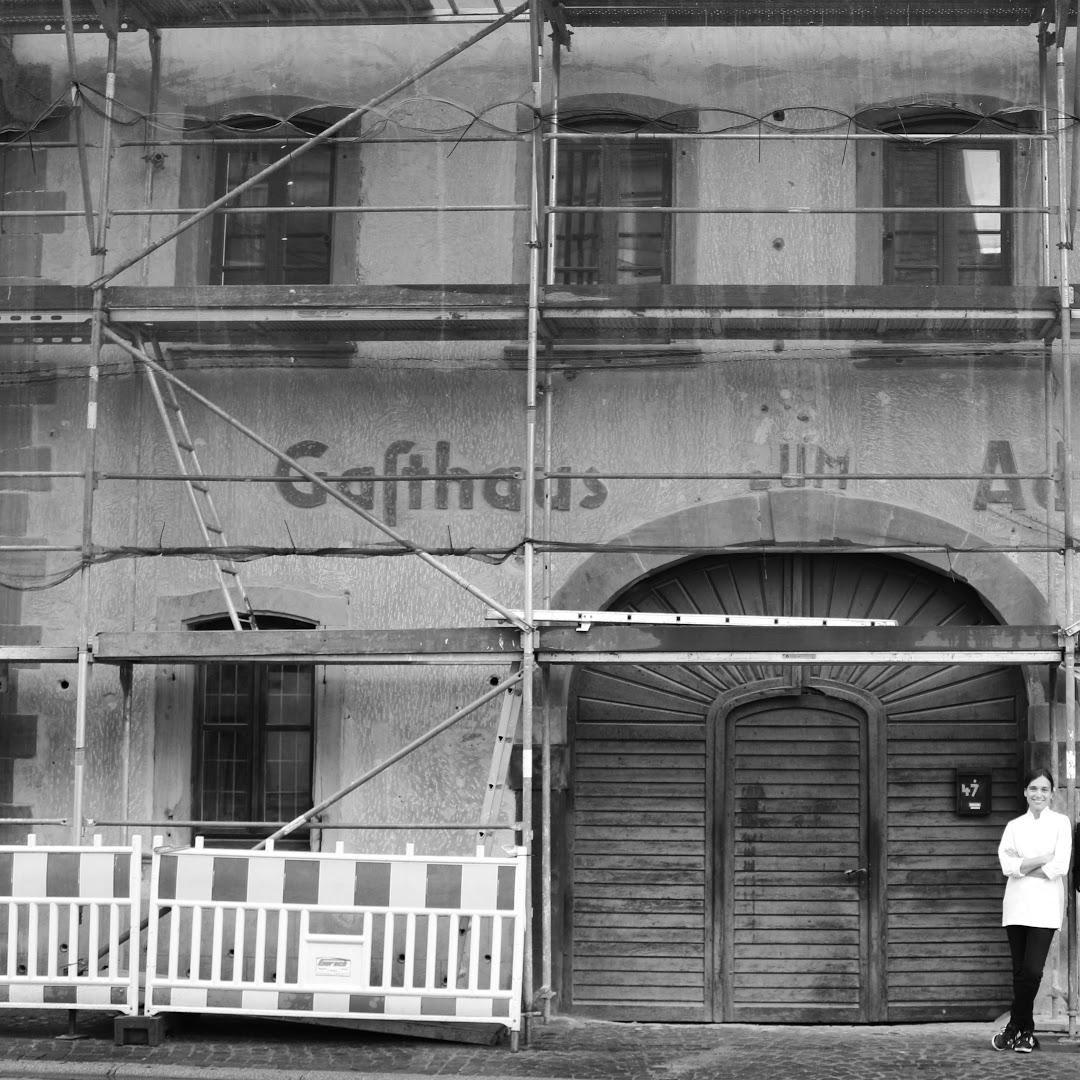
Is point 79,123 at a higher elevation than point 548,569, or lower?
higher

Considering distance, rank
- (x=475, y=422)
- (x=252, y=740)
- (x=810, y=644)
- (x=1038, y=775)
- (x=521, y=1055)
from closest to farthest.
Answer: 1. (x=521, y=1055)
2. (x=1038, y=775)
3. (x=810, y=644)
4. (x=475, y=422)
5. (x=252, y=740)

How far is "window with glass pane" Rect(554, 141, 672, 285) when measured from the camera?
1274 centimetres

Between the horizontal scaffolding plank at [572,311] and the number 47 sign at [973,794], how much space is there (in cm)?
300

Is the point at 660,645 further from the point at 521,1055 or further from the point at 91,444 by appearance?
the point at 91,444

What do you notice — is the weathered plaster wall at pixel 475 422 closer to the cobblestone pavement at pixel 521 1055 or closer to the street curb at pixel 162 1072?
the cobblestone pavement at pixel 521 1055

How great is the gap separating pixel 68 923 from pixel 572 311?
16.4 feet

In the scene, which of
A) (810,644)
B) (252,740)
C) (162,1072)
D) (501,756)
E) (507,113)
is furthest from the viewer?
(507,113)

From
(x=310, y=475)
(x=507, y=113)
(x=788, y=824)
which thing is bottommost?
→ (x=788, y=824)

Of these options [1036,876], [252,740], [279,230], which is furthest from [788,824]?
[279,230]

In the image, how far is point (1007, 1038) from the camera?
35.0 feet

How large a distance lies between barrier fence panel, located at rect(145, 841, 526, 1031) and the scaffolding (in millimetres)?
516

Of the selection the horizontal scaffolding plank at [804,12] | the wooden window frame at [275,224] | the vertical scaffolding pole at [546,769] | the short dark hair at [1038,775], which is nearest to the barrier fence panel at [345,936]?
the vertical scaffolding pole at [546,769]

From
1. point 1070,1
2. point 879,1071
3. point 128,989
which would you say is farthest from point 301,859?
point 1070,1

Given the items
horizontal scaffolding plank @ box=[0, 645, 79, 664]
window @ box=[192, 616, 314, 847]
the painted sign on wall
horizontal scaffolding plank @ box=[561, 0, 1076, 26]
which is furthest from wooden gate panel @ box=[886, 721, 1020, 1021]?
horizontal scaffolding plank @ box=[0, 645, 79, 664]
